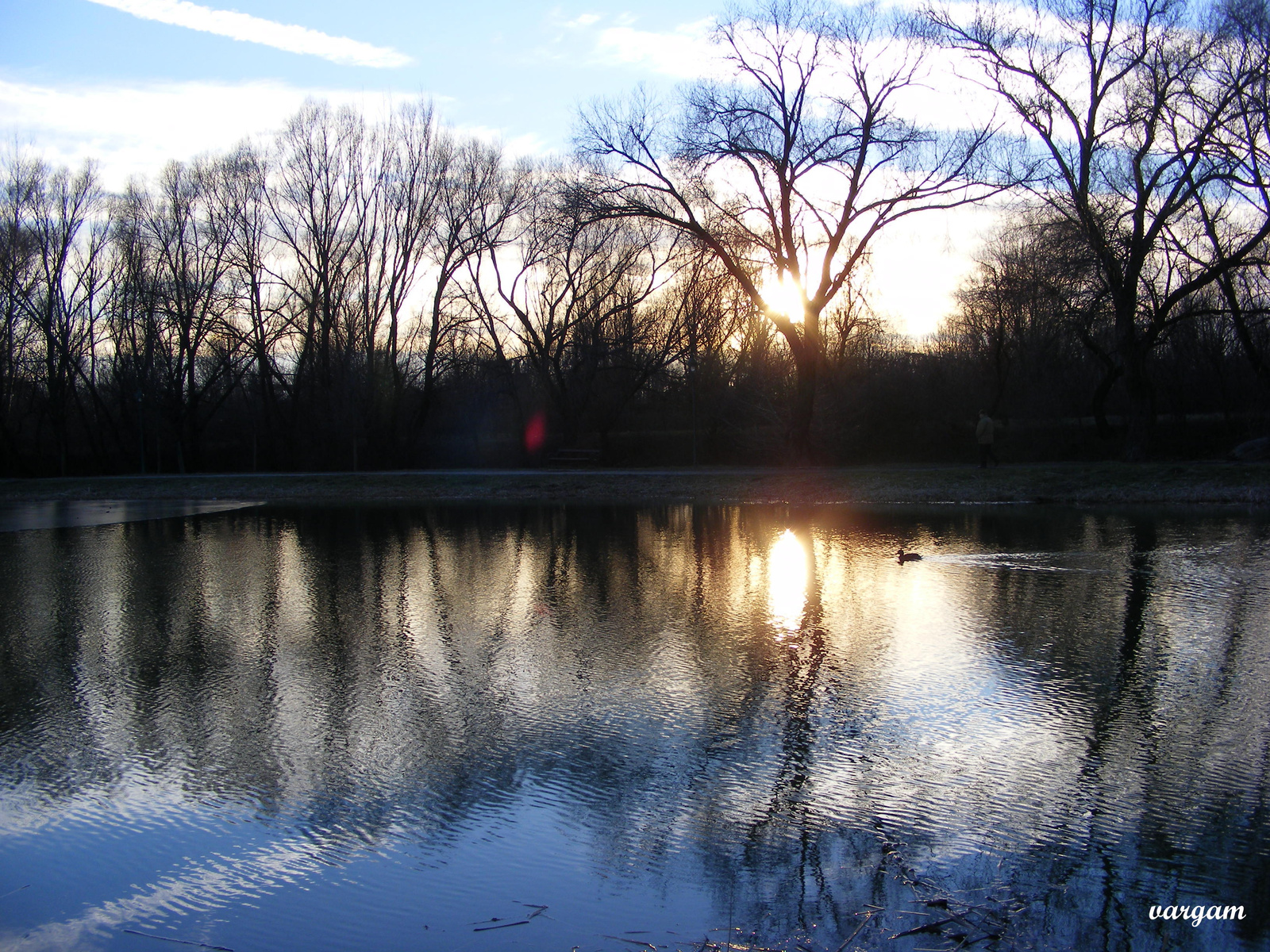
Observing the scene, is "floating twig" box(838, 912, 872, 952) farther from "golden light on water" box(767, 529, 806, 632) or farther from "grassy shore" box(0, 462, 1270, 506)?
"grassy shore" box(0, 462, 1270, 506)

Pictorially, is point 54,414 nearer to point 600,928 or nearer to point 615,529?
point 615,529

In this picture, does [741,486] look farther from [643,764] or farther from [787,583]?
[643,764]

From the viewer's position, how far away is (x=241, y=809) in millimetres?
4746

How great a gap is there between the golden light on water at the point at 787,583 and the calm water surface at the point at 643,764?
0.24 ft

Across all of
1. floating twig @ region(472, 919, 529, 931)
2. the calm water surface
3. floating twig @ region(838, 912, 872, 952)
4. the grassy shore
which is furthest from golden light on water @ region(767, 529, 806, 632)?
the grassy shore

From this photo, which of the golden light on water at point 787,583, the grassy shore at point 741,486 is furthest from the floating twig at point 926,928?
the grassy shore at point 741,486

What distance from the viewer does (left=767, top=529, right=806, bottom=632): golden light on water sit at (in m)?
9.05

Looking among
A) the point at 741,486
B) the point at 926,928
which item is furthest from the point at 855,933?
the point at 741,486

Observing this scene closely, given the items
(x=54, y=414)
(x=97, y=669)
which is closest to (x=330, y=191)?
(x=54, y=414)

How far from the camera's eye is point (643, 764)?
5219mm

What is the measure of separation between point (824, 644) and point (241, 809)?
4763mm

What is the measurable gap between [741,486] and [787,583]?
1504 cm

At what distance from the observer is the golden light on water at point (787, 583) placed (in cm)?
905

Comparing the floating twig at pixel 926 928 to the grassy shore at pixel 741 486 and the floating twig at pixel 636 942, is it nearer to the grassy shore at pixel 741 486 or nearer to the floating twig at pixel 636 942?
the floating twig at pixel 636 942
